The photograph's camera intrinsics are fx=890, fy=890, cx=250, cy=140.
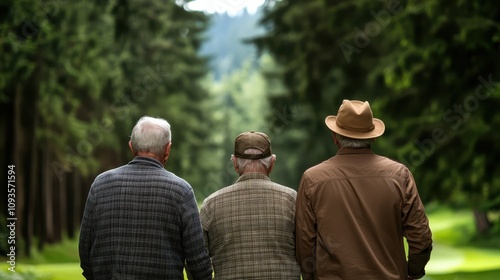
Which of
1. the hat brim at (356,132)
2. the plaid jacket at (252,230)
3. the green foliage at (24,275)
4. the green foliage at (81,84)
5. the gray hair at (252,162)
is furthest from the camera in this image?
the green foliage at (81,84)

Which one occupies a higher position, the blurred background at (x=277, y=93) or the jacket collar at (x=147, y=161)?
the blurred background at (x=277, y=93)

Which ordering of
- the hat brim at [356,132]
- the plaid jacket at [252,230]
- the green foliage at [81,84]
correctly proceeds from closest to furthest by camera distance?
the plaid jacket at [252,230]
the hat brim at [356,132]
the green foliage at [81,84]

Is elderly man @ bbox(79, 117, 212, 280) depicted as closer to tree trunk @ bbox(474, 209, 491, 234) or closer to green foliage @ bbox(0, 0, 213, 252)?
green foliage @ bbox(0, 0, 213, 252)

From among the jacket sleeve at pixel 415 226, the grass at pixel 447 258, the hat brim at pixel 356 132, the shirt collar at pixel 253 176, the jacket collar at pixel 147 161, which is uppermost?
the hat brim at pixel 356 132

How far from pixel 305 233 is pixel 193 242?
0.71 metres

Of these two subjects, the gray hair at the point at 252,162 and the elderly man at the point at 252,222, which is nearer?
the elderly man at the point at 252,222

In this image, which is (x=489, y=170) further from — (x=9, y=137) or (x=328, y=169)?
(x=9, y=137)

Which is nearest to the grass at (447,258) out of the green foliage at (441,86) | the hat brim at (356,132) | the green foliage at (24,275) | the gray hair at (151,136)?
the green foliage at (24,275)

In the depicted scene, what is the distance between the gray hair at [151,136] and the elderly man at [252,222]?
532 mm

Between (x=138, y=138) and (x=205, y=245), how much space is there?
0.80 metres

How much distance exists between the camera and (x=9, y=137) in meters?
23.7

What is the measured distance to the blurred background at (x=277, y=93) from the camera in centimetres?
1470

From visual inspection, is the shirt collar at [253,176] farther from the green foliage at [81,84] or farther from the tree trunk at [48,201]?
the tree trunk at [48,201]

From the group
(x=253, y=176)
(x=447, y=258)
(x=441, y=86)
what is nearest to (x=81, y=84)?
(x=447, y=258)
